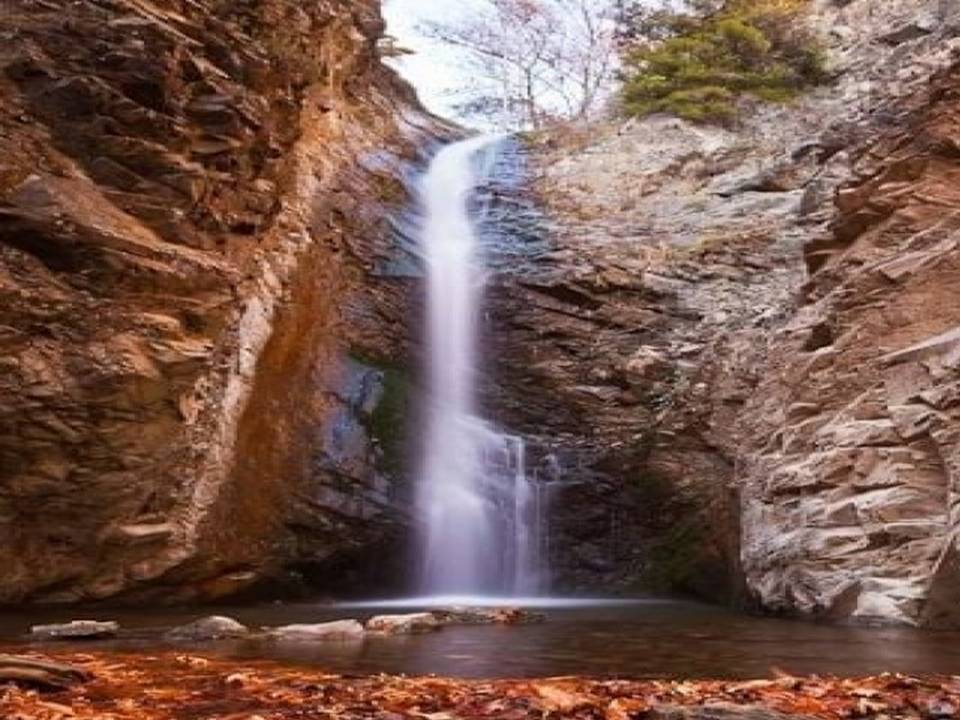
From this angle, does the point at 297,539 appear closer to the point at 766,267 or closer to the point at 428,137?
the point at 766,267

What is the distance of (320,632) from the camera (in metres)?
8.48

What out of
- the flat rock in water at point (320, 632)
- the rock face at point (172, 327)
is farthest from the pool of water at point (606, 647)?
the rock face at point (172, 327)

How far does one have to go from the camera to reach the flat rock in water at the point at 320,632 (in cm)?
830

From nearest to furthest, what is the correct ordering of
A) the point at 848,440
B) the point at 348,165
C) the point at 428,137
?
the point at 848,440
the point at 348,165
the point at 428,137

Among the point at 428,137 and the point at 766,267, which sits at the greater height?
the point at 428,137

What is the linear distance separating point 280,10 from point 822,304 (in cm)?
953

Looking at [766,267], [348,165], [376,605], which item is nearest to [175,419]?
[376,605]

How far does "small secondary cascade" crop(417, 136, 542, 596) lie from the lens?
14.5 m

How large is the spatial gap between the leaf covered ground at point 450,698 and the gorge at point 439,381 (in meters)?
0.82

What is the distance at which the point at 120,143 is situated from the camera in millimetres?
13133

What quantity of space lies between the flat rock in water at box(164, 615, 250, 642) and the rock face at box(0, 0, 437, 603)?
3.84 m

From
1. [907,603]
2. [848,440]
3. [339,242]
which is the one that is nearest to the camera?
[907,603]

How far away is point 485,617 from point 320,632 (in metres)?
2.22

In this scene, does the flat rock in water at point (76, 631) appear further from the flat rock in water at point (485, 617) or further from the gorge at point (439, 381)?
the flat rock in water at point (485, 617)
